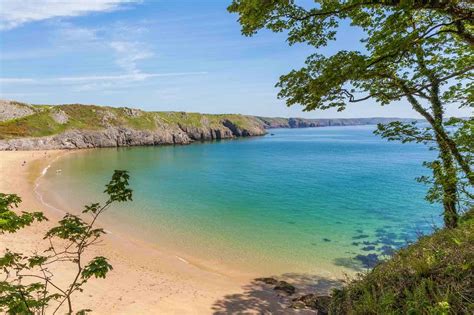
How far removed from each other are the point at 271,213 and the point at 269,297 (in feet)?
51.6

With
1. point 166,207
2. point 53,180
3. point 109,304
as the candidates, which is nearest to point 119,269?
point 109,304

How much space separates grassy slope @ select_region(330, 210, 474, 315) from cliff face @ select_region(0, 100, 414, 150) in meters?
104

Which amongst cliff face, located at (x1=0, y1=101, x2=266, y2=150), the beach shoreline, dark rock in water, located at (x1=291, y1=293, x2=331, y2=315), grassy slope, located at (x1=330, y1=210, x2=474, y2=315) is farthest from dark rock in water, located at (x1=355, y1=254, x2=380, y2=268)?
cliff face, located at (x1=0, y1=101, x2=266, y2=150)

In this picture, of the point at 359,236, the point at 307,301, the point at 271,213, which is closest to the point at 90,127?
the point at 271,213

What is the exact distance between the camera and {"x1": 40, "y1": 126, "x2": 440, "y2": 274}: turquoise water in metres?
21.6

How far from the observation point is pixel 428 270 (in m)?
7.33

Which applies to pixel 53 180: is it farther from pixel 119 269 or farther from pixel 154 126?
pixel 154 126

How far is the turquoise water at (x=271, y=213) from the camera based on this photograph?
21.6m

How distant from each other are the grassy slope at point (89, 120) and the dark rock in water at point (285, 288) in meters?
101

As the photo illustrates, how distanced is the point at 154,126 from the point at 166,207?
9773cm

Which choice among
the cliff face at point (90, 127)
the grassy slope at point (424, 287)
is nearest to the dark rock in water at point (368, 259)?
the grassy slope at point (424, 287)

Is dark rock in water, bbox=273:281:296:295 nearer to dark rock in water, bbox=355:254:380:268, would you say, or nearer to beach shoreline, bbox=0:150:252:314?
beach shoreline, bbox=0:150:252:314

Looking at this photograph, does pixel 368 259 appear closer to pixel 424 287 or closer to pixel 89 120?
pixel 424 287

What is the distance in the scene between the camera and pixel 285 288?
16484 millimetres
